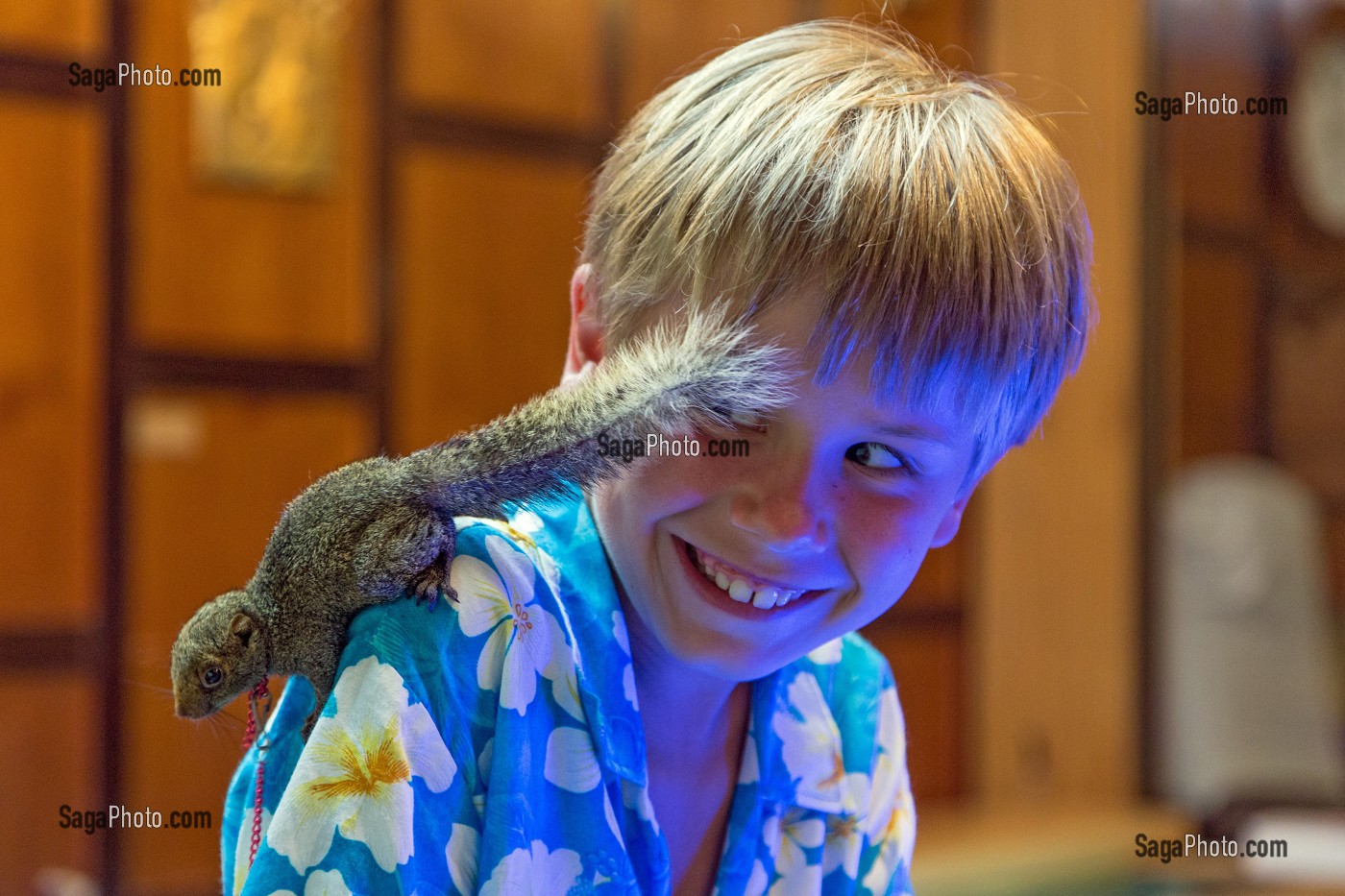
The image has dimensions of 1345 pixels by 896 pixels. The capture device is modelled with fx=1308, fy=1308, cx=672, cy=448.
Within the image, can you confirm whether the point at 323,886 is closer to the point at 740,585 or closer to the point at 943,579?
the point at 740,585

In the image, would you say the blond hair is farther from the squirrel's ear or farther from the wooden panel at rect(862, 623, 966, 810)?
the wooden panel at rect(862, 623, 966, 810)

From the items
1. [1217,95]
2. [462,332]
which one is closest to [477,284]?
[462,332]

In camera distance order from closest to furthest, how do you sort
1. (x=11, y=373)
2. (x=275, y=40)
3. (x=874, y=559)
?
(x=874, y=559)
(x=11, y=373)
(x=275, y=40)

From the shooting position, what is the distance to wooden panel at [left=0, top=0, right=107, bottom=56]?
99.3 inches

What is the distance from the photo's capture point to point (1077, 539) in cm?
389

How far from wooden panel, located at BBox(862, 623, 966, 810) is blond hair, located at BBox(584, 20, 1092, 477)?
3.05 metres

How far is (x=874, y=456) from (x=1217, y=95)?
3628 millimetres

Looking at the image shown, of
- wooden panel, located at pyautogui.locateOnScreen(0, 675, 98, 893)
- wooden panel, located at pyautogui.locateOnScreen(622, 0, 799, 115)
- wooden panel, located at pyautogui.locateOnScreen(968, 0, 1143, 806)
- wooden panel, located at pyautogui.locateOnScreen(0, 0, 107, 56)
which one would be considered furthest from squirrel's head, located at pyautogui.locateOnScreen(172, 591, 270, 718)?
wooden panel, located at pyautogui.locateOnScreen(968, 0, 1143, 806)

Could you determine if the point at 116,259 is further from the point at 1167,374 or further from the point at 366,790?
the point at 1167,374

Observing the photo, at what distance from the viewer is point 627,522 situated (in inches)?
28.6

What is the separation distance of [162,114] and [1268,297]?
10.6 feet

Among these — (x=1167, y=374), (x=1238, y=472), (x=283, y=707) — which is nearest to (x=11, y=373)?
(x=283, y=707)

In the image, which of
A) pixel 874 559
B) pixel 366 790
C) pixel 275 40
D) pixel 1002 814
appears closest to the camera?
pixel 366 790

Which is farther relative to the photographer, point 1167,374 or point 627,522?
point 1167,374
